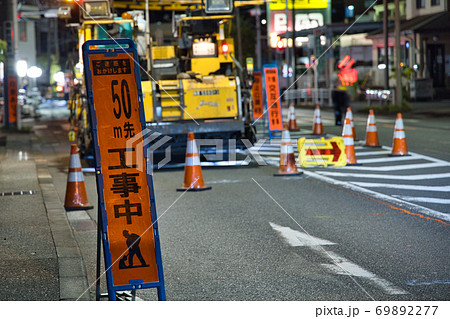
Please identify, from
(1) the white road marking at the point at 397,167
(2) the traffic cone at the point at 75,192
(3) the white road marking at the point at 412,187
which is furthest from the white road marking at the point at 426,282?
(1) the white road marking at the point at 397,167

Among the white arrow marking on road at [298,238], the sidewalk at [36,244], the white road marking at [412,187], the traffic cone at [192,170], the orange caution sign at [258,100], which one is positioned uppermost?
the orange caution sign at [258,100]

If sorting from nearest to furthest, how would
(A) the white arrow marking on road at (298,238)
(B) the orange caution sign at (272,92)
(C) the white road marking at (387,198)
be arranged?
(A) the white arrow marking on road at (298,238) → (C) the white road marking at (387,198) → (B) the orange caution sign at (272,92)

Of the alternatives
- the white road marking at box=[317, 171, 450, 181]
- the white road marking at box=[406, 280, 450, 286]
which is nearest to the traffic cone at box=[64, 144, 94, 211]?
the white road marking at box=[317, 171, 450, 181]

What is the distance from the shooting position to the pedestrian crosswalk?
10874 millimetres

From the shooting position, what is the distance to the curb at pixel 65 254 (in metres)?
6.08

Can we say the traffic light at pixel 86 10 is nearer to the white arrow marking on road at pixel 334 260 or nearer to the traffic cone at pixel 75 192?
the traffic cone at pixel 75 192

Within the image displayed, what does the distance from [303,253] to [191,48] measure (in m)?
10.9

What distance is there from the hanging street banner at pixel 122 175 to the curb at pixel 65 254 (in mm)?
751

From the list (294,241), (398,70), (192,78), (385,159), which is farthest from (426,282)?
(398,70)

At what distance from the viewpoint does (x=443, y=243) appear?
7.86 m

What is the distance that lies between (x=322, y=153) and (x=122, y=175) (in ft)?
32.3

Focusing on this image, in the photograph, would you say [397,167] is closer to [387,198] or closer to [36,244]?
[387,198]

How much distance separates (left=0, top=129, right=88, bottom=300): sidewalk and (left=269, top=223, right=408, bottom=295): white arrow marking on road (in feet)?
7.52

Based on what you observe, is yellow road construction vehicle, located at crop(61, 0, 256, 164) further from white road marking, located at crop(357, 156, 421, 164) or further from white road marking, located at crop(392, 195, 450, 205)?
white road marking, located at crop(392, 195, 450, 205)
